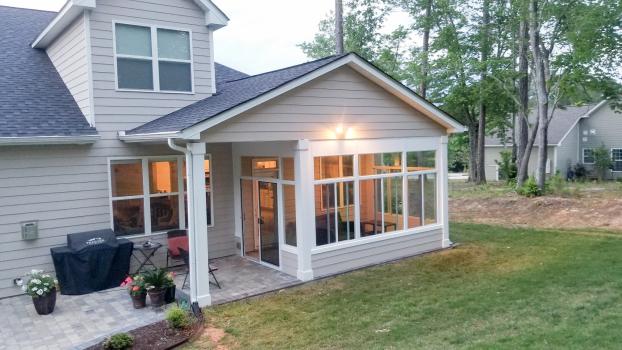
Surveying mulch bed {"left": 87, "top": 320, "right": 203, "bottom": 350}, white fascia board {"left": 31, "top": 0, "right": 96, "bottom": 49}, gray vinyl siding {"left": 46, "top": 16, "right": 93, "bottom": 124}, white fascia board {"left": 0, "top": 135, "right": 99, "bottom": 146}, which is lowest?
mulch bed {"left": 87, "top": 320, "right": 203, "bottom": 350}

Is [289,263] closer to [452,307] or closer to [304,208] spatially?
[304,208]

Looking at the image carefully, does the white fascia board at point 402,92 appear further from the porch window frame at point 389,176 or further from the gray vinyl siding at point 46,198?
the gray vinyl siding at point 46,198

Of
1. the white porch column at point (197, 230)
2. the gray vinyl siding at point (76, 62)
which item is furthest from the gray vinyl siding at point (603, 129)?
the gray vinyl siding at point (76, 62)

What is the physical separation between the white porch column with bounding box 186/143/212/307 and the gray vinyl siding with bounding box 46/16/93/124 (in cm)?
291

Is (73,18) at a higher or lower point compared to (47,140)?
higher

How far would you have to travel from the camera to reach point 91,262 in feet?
27.8

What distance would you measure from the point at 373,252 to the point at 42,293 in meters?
6.06

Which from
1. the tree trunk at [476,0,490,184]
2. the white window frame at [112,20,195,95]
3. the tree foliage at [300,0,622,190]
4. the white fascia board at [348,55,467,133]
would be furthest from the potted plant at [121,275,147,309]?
the tree trunk at [476,0,490,184]

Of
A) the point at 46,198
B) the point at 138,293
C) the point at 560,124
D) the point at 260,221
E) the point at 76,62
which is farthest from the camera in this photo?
the point at 560,124

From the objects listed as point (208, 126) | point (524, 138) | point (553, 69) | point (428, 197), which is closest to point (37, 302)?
point (208, 126)

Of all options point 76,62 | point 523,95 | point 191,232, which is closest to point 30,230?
Result: point 191,232

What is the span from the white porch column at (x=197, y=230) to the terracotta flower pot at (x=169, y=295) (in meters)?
0.43

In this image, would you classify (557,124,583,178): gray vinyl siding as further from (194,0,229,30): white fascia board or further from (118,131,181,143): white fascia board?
(118,131,181,143): white fascia board

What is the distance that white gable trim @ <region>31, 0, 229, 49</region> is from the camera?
8850mm
